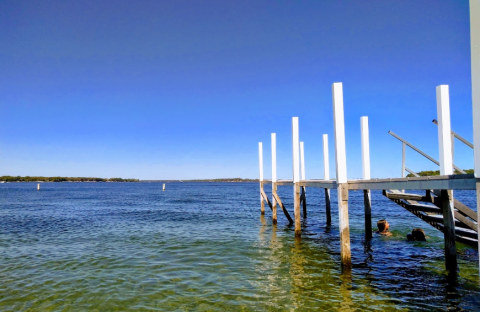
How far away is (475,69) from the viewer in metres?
4.50

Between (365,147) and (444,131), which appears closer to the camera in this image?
(444,131)

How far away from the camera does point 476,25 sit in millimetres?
4609

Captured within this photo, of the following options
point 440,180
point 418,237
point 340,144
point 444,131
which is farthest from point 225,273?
point 418,237

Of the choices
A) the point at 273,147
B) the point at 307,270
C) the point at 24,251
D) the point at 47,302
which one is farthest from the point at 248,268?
the point at 24,251

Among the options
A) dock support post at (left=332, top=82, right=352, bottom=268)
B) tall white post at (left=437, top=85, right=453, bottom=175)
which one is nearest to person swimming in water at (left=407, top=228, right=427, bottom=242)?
dock support post at (left=332, top=82, right=352, bottom=268)

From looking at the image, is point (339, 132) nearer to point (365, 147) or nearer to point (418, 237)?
point (365, 147)

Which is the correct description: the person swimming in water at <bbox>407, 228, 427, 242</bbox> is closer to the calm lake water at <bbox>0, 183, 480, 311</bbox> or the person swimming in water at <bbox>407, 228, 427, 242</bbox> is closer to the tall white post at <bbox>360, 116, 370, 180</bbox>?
the calm lake water at <bbox>0, 183, 480, 311</bbox>

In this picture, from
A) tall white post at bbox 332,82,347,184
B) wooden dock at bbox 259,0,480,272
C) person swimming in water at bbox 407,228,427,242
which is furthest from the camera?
person swimming in water at bbox 407,228,427,242

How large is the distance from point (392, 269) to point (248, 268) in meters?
4.67

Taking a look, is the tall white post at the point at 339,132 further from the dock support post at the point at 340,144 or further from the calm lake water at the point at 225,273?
the calm lake water at the point at 225,273

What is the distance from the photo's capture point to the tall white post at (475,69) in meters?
4.41

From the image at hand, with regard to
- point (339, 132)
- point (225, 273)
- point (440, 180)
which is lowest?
point (225, 273)

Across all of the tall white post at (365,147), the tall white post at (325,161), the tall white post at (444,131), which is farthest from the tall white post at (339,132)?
the tall white post at (325,161)

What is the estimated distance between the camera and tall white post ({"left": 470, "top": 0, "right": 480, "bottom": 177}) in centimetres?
441
